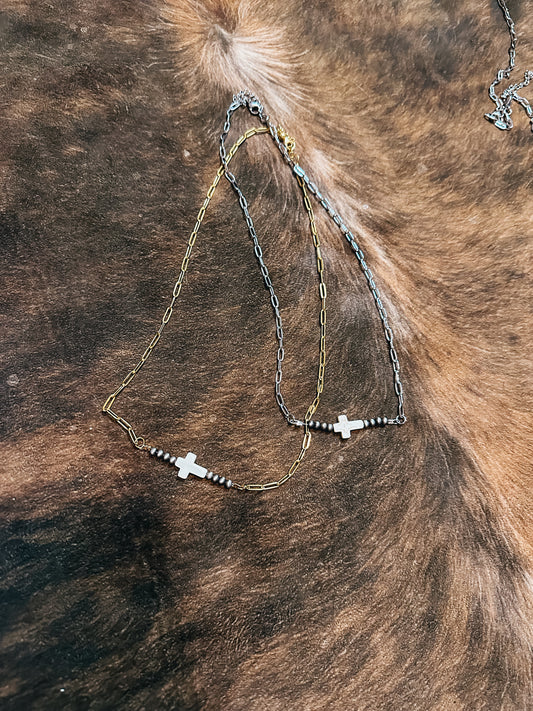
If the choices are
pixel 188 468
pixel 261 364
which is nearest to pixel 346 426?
pixel 261 364

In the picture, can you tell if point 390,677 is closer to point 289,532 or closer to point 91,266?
point 289,532

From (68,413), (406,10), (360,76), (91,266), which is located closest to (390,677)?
(68,413)

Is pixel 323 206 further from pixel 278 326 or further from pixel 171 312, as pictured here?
pixel 171 312

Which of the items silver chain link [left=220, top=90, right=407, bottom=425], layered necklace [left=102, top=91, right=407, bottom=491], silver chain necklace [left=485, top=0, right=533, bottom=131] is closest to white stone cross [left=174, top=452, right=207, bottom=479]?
layered necklace [left=102, top=91, right=407, bottom=491]

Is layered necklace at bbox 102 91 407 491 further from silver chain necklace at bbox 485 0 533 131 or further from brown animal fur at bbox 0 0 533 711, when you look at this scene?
silver chain necklace at bbox 485 0 533 131

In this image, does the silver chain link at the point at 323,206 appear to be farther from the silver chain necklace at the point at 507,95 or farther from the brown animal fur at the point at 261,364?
the silver chain necklace at the point at 507,95
